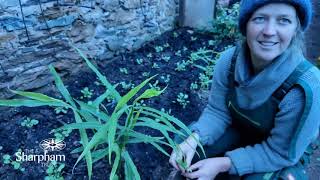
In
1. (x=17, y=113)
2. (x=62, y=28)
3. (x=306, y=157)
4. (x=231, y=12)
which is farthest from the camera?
(x=231, y=12)

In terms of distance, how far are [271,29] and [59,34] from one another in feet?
5.84

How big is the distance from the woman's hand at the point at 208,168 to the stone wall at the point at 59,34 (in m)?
1.49

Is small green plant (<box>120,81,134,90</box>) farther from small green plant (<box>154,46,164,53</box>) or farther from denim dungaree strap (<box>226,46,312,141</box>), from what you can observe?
denim dungaree strap (<box>226,46,312,141</box>)

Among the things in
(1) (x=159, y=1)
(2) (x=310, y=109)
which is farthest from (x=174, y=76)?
(2) (x=310, y=109)

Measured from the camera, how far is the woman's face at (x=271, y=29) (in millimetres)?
1440

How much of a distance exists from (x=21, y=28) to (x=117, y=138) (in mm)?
1408

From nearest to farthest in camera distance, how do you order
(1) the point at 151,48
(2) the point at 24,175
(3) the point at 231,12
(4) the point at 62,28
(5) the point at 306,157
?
(5) the point at 306,157 < (2) the point at 24,175 < (4) the point at 62,28 < (1) the point at 151,48 < (3) the point at 231,12

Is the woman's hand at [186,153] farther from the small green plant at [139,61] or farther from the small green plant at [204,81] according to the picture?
the small green plant at [139,61]

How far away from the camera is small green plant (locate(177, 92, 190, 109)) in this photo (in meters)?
2.72

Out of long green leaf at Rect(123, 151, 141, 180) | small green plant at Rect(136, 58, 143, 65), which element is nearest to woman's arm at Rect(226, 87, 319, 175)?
long green leaf at Rect(123, 151, 141, 180)

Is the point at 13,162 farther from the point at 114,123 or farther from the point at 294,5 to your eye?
the point at 294,5

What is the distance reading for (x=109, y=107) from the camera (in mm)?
2572

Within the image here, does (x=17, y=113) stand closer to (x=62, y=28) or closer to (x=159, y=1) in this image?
(x=62, y=28)

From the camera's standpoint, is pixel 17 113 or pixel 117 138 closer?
pixel 117 138
